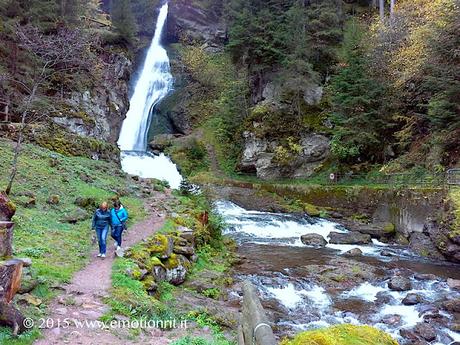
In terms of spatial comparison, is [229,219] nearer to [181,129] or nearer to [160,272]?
[160,272]

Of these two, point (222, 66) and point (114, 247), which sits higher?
point (222, 66)

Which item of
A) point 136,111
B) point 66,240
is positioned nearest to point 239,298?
point 66,240

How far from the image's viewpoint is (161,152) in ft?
118

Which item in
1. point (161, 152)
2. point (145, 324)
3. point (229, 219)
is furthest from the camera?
point (161, 152)

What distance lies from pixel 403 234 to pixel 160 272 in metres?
13.2

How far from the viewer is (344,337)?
11.0ft

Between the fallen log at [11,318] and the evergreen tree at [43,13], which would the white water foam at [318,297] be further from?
the evergreen tree at [43,13]

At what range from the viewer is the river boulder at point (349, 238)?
18266 millimetres

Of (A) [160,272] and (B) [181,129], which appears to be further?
(B) [181,129]

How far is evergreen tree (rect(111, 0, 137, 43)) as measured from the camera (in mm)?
38594

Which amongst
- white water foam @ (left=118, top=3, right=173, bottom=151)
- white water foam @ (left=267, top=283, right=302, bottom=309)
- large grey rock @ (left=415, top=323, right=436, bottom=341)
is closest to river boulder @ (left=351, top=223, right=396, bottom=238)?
white water foam @ (left=267, top=283, right=302, bottom=309)

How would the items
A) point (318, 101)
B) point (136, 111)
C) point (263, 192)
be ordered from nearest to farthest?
point (263, 192)
point (318, 101)
point (136, 111)

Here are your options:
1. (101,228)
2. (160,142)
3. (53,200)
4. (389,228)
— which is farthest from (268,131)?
(101,228)

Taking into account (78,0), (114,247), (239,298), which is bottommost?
(239,298)
